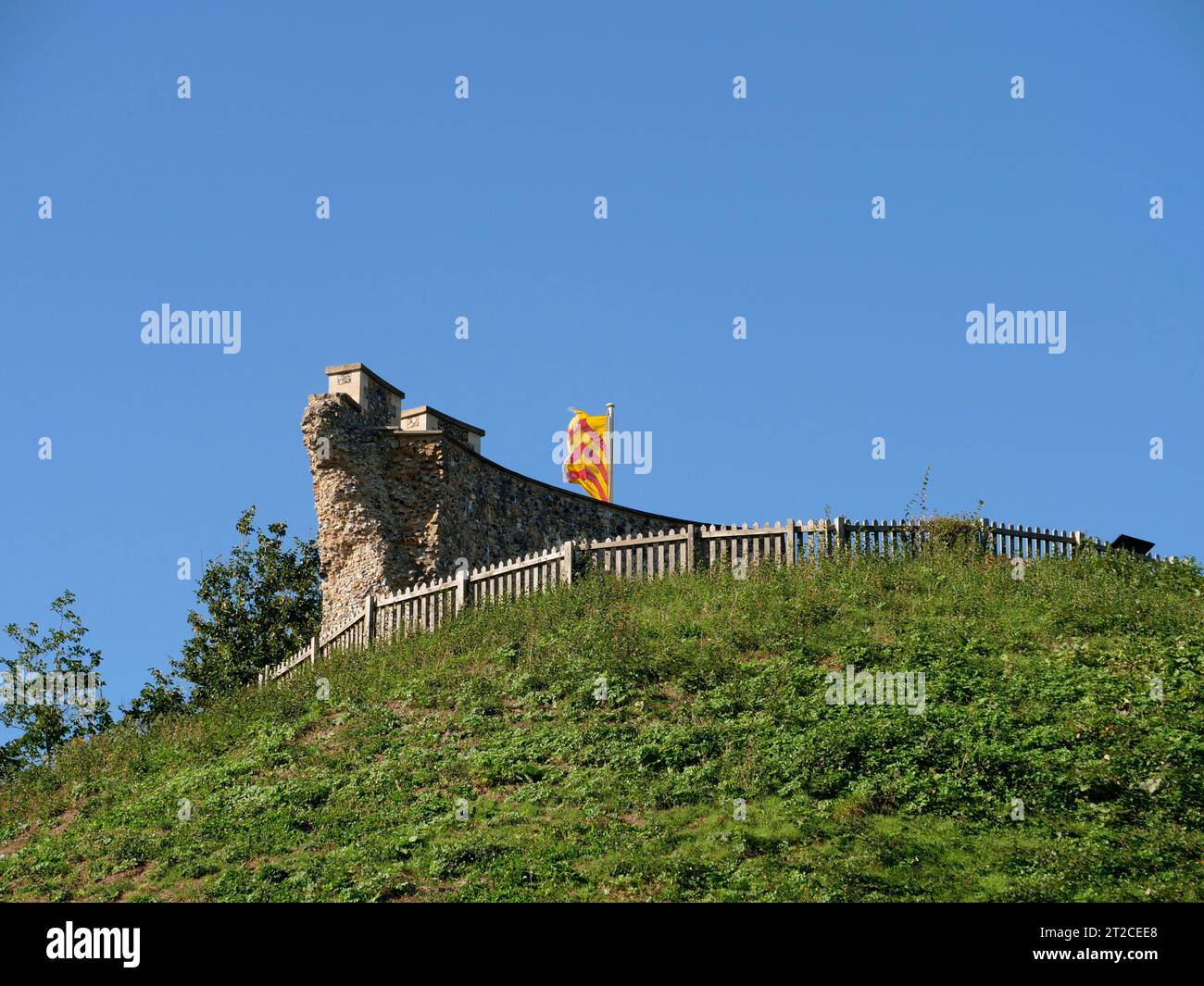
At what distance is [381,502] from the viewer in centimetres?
2628

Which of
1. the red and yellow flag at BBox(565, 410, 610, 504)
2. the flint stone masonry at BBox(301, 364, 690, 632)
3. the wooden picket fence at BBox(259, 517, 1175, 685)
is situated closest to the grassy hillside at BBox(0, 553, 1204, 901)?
the wooden picket fence at BBox(259, 517, 1175, 685)

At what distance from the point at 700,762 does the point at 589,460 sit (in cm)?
2068

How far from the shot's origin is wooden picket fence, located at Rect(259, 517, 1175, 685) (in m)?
21.3

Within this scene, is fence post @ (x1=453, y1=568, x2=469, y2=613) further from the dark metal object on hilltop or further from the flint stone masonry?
the dark metal object on hilltop

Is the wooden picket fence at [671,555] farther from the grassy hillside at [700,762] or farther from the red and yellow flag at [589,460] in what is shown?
the red and yellow flag at [589,460]

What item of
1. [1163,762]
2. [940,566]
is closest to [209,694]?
[940,566]

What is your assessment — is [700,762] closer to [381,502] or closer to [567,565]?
[567,565]

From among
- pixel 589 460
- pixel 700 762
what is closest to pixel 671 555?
pixel 700 762

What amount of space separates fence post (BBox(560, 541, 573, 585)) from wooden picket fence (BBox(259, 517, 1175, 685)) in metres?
0.02

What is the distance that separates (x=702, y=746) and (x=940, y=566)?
7.12 m

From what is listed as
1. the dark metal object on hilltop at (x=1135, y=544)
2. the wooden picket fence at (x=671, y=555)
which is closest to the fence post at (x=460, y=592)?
the wooden picket fence at (x=671, y=555)

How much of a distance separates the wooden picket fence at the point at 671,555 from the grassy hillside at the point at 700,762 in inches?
27.0

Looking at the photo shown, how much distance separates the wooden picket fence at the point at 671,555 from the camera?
21.3 metres
